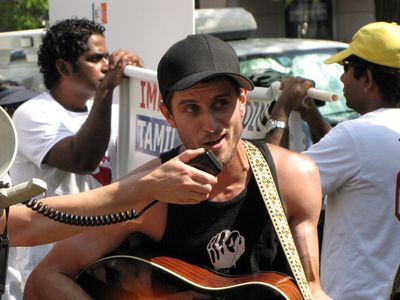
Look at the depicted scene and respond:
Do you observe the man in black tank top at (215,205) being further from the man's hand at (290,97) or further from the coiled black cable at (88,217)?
the man's hand at (290,97)

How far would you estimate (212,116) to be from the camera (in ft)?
9.48

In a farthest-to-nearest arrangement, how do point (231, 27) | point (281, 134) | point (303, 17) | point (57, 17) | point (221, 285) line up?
1. point (303, 17)
2. point (231, 27)
3. point (57, 17)
4. point (281, 134)
5. point (221, 285)

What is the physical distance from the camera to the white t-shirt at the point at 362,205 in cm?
375

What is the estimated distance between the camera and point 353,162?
3818mm

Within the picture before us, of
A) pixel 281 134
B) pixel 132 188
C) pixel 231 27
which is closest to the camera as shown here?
pixel 132 188

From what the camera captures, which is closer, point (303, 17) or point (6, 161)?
point (6, 161)

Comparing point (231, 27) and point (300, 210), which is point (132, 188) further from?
point (231, 27)

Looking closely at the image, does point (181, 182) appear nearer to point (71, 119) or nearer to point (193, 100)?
point (193, 100)

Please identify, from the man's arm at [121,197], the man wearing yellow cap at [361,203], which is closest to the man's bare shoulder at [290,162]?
the man's arm at [121,197]

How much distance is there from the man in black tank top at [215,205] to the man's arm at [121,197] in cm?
18

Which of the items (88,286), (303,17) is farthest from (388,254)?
(303,17)

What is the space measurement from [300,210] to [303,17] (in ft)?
57.2

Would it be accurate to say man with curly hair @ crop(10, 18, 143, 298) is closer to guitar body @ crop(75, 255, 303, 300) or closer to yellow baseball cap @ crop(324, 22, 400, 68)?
yellow baseball cap @ crop(324, 22, 400, 68)

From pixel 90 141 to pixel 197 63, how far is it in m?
2.09
